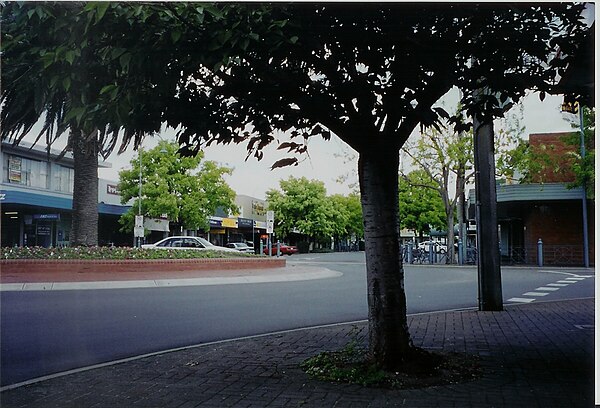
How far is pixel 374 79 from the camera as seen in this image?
5.43 metres

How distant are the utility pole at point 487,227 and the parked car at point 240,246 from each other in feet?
20.3

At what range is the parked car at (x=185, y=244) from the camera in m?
14.5

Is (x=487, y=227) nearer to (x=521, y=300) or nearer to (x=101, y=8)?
(x=521, y=300)

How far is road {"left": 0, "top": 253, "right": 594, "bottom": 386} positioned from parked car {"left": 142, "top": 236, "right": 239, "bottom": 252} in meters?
1.13

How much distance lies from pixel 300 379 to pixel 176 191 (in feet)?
28.0

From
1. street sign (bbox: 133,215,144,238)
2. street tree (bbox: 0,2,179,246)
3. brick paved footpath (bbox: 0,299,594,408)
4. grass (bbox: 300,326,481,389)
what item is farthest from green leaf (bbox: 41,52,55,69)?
street sign (bbox: 133,215,144,238)

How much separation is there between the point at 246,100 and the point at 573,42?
11.8 feet

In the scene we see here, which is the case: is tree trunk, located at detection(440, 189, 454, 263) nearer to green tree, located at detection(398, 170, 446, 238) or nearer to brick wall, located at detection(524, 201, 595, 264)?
green tree, located at detection(398, 170, 446, 238)

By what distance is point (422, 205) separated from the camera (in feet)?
70.7

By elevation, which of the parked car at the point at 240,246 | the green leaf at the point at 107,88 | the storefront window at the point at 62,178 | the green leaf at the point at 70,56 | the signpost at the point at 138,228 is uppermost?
the storefront window at the point at 62,178

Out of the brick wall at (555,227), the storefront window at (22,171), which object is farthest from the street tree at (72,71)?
the brick wall at (555,227)

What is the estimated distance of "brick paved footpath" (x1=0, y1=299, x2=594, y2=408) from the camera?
15.9ft

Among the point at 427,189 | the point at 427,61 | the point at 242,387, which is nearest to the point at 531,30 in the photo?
the point at 427,61

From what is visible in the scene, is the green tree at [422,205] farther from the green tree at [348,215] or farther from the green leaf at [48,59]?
the green leaf at [48,59]
